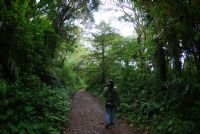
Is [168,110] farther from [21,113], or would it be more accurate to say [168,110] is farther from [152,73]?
[21,113]

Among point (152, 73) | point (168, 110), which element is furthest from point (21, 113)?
point (152, 73)

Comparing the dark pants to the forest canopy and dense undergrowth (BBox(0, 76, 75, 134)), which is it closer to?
the forest canopy

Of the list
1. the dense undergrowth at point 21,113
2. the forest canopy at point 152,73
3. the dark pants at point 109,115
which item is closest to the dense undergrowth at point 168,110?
the forest canopy at point 152,73

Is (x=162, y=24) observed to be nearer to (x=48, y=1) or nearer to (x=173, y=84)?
(x=173, y=84)

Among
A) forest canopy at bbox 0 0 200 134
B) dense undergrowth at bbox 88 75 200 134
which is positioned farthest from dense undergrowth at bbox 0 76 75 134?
dense undergrowth at bbox 88 75 200 134

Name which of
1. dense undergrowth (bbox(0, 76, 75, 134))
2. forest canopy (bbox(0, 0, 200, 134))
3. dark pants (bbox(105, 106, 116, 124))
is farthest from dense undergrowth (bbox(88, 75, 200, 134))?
dense undergrowth (bbox(0, 76, 75, 134))

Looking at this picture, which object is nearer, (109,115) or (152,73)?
(109,115)

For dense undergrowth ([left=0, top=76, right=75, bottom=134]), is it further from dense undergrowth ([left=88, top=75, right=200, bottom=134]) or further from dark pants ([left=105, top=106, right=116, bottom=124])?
dense undergrowth ([left=88, top=75, right=200, bottom=134])

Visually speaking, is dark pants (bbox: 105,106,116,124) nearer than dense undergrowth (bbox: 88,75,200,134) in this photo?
No

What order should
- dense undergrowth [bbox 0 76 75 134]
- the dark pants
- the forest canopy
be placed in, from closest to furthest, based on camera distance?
dense undergrowth [bbox 0 76 75 134], the forest canopy, the dark pants

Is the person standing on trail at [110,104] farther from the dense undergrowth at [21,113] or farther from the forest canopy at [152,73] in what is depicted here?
the dense undergrowth at [21,113]

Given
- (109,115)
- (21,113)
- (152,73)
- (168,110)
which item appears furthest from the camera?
(152,73)

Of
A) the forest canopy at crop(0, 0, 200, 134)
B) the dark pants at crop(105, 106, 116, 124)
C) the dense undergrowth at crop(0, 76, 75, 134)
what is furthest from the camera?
the dark pants at crop(105, 106, 116, 124)

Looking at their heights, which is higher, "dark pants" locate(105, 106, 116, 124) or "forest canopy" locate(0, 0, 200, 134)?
"forest canopy" locate(0, 0, 200, 134)
